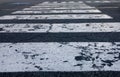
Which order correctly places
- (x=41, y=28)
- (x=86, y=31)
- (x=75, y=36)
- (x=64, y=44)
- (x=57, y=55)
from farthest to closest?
(x=41, y=28)
(x=86, y=31)
(x=75, y=36)
(x=64, y=44)
(x=57, y=55)

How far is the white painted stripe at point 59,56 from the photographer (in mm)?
3160

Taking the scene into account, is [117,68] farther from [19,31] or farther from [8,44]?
[19,31]

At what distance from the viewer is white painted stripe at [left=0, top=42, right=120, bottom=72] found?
316cm

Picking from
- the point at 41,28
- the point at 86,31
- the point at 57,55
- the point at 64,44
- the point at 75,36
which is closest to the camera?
the point at 57,55

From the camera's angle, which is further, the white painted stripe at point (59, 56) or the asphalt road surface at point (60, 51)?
the white painted stripe at point (59, 56)

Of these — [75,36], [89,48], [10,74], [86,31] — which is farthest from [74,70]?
[86,31]

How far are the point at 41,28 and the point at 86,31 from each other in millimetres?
1074

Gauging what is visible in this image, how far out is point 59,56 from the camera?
11.9 ft

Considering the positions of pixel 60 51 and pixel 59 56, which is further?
pixel 60 51

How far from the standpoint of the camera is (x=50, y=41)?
457 cm

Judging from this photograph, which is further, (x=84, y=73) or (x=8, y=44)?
(x=8, y=44)

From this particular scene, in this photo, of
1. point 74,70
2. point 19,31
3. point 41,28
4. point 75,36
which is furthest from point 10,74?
point 41,28

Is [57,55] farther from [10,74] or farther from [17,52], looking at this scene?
[10,74]

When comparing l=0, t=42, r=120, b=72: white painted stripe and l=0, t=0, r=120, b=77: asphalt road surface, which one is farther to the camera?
l=0, t=42, r=120, b=72: white painted stripe
